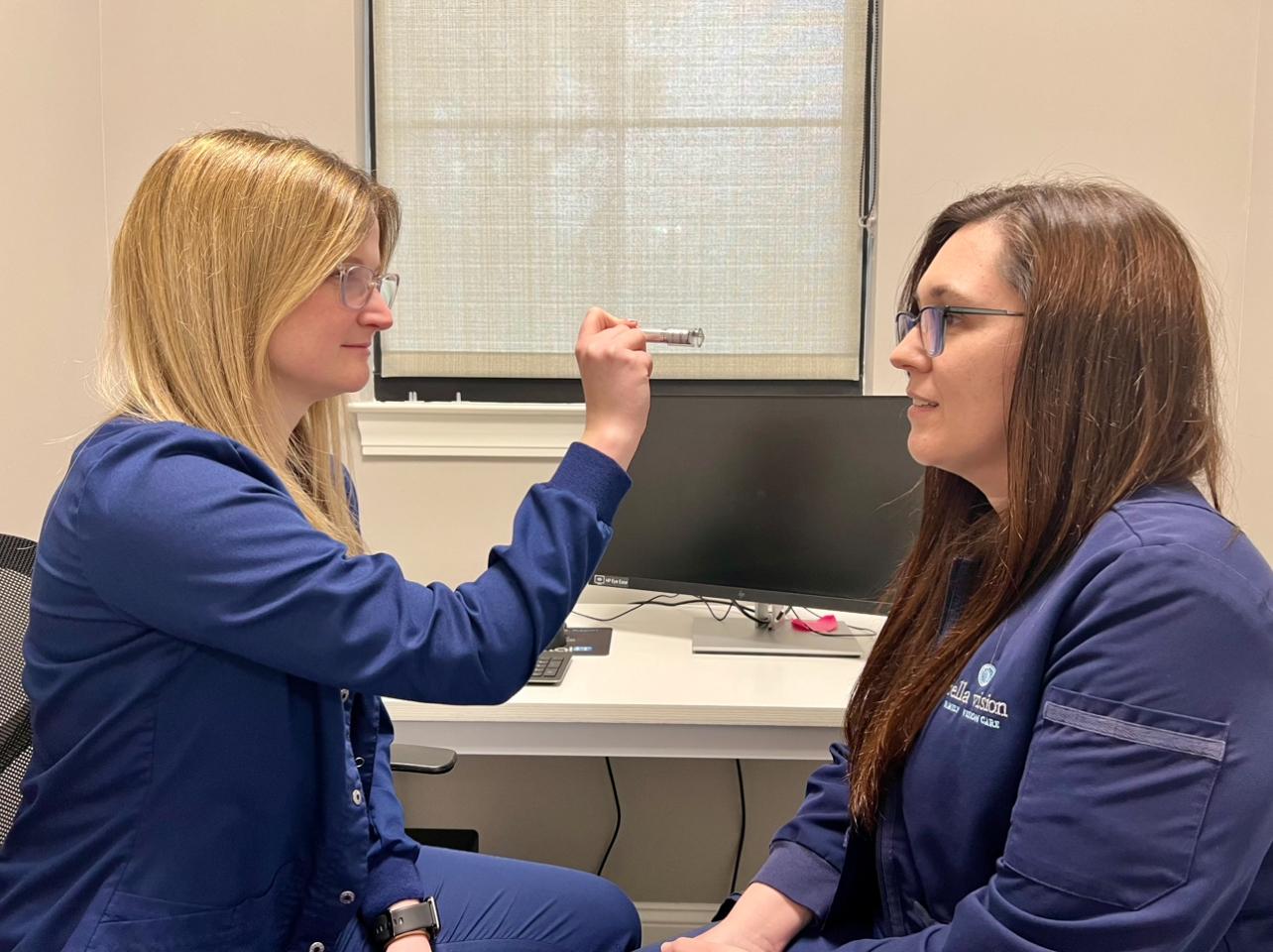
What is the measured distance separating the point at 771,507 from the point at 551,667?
49 cm

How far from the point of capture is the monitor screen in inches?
68.0

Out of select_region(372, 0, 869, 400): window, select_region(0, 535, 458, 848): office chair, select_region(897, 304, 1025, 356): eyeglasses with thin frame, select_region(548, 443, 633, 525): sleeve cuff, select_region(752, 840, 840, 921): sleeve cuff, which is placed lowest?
select_region(752, 840, 840, 921): sleeve cuff

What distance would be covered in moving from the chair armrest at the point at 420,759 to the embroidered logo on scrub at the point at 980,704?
29.7 inches

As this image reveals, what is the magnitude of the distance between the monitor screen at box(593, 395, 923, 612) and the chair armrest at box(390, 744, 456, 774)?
55cm

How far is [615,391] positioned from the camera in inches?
42.1

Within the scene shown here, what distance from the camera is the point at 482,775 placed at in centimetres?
227

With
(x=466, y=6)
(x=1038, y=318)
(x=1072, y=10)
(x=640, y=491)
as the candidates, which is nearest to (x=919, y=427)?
(x=1038, y=318)

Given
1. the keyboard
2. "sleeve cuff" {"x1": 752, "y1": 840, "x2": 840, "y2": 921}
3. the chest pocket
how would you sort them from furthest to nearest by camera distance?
1. the keyboard
2. "sleeve cuff" {"x1": 752, "y1": 840, "x2": 840, "y2": 921}
3. the chest pocket

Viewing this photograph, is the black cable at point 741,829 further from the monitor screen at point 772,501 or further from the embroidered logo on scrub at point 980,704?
the embroidered logo on scrub at point 980,704

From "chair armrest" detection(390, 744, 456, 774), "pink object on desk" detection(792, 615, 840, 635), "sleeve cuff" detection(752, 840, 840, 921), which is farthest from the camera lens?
"pink object on desk" detection(792, 615, 840, 635)

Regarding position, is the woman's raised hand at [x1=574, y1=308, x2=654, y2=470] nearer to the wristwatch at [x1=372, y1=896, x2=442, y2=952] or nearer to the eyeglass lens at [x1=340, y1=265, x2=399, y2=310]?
the eyeglass lens at [x1=340, y1=265, x2=399, y2=310]

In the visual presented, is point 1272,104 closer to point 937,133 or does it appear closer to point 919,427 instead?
point 937,133

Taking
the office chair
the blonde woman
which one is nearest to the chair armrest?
the blonde woman

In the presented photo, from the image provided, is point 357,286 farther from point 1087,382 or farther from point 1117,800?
point 1117,800
